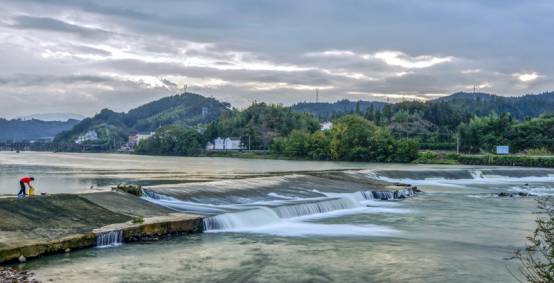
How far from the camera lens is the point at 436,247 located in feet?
63.4

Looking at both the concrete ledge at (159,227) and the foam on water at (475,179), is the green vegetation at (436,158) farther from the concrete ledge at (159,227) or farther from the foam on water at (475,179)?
the concrete ledge at (159,227)

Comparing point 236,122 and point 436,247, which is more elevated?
point 236,122

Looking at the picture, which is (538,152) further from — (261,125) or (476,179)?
(261,125)

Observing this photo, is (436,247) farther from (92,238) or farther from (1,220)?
(1,220)

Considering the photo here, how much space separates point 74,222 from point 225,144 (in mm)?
128054

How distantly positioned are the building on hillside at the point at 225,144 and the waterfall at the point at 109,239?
408 feet

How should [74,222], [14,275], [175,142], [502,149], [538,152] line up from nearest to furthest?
1. [14,275]
2. [74,222]
3. [538,152]
4. [502,149]
5. [175,142]

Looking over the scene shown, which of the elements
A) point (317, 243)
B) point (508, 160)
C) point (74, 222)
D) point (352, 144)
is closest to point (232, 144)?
point (352, 144)

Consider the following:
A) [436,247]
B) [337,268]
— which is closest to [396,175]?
[436,247]

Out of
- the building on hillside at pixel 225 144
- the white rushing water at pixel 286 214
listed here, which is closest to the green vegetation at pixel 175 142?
the building on hillside at pixel 225 144

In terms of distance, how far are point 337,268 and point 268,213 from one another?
896 cm

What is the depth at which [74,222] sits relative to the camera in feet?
62.3

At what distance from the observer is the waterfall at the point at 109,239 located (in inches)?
697

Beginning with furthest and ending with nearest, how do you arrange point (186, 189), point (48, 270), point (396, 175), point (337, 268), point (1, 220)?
point (396, 175) → point (186, 189) → point (1, 220) → point (337, 268) → point (48, 270)
